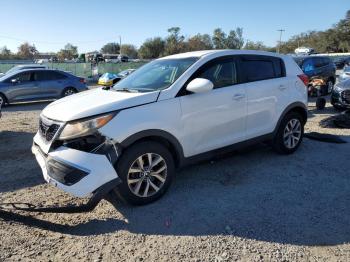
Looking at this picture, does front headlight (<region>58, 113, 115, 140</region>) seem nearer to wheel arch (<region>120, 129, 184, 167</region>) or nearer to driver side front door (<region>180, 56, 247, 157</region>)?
wheel arch (<region>120, 129, 184, 167</region>)

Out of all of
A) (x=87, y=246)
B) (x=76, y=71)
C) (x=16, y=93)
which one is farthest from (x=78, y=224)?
(x=76, y=71)

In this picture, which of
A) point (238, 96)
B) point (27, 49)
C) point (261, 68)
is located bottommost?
point (238, 96)

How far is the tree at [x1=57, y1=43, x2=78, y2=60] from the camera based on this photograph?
10162cm

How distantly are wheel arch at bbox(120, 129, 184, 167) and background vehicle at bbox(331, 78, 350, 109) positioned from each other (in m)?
7.01

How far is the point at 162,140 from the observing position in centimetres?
432

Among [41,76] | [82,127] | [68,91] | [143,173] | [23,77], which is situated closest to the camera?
[82,127]

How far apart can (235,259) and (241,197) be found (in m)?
1.29

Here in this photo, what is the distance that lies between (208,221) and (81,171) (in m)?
1.45

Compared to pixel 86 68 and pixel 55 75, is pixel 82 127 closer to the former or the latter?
pixel 55 75

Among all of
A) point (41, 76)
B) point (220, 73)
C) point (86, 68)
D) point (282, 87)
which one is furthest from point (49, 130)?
point (86, 68)

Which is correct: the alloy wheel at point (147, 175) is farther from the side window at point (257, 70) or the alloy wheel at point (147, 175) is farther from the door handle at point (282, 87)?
the door handle at point (282, 87)

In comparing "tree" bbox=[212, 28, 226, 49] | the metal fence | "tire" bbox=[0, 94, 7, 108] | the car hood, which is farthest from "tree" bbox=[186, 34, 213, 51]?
the car hood

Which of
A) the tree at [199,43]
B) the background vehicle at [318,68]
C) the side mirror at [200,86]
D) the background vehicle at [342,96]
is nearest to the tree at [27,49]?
the tree at [199,43]

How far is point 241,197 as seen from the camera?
444 cm
